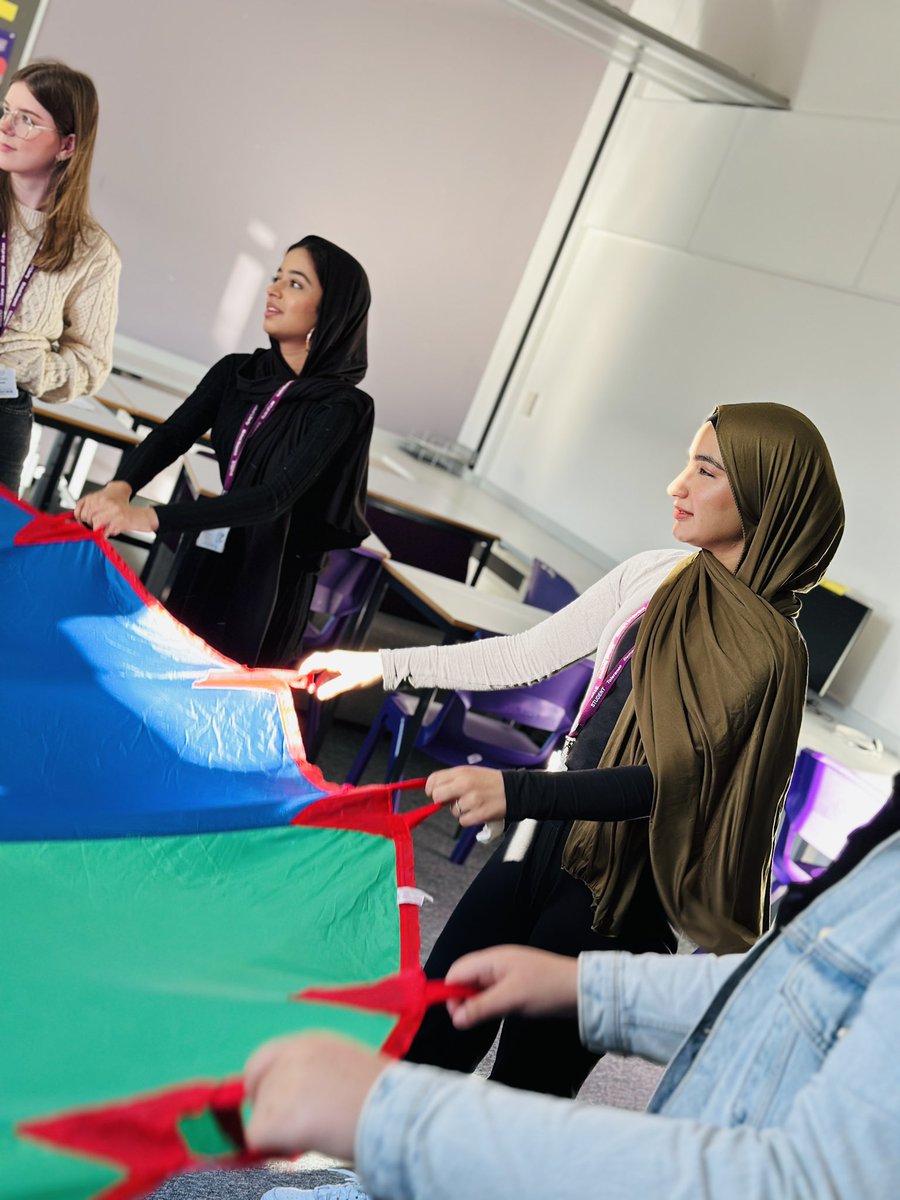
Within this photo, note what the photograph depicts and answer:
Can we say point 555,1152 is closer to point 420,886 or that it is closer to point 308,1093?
point 308,1093

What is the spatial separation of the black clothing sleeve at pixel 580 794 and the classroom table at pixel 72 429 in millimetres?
3221

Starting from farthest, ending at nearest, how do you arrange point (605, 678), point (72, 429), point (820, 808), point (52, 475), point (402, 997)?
point (52, 475)
point (72, 429)
point (820, 808)
point (605, 678)
point (402, 997)

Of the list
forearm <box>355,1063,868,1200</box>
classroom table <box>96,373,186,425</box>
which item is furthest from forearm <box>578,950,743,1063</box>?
classroom table <box>96,373,186,425</box>

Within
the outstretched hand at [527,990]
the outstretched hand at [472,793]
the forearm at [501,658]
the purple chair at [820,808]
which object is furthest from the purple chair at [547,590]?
the outstretched hand at [527,990]

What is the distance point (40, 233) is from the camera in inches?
110

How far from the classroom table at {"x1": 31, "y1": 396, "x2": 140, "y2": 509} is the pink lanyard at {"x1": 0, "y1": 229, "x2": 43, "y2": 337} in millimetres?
1488

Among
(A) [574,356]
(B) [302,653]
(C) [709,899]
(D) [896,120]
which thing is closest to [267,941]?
(C) [709,899]

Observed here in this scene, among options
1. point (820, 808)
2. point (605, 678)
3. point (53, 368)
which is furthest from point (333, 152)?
point (605, 678)

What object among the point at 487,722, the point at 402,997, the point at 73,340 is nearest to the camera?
the point at 402,997

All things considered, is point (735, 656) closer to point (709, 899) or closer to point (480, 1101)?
point (709, 899)

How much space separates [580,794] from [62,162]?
6.85 feet

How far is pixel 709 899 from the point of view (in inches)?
66.1

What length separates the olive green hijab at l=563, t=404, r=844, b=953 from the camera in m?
1.66

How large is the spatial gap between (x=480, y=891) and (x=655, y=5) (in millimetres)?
7669
